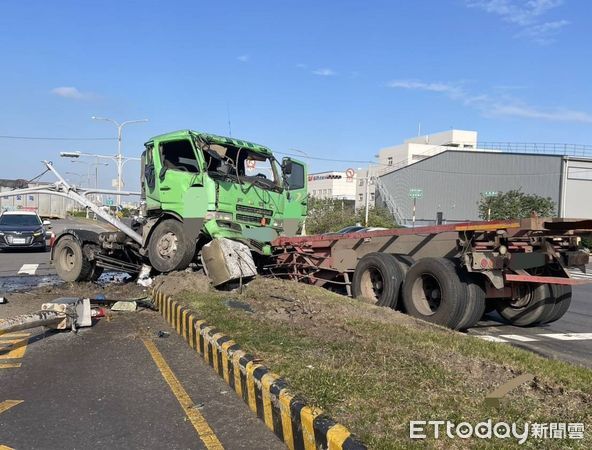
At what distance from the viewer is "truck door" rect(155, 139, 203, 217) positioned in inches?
360

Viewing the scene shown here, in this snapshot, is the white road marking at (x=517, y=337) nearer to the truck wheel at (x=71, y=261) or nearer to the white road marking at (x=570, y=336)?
the white road marking at (x=570, y=336)

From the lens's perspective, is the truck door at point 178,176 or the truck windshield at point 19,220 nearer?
the truck door at point 178,176

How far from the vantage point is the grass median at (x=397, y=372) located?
347 cm

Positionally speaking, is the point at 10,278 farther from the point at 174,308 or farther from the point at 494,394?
the point at 494,394

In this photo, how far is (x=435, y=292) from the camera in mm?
7848

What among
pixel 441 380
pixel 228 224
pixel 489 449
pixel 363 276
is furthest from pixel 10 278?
pixel 489 449

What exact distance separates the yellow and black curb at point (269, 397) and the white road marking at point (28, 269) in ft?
31.6

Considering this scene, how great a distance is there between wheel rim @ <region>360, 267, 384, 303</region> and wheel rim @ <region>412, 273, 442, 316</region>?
97 centimetres

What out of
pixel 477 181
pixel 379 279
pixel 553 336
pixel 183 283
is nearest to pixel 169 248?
pixel 183 283

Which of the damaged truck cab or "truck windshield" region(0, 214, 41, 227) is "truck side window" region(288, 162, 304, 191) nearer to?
the damaged truck cab

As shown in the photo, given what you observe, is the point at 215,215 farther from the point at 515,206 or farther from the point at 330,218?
the point at 515,206

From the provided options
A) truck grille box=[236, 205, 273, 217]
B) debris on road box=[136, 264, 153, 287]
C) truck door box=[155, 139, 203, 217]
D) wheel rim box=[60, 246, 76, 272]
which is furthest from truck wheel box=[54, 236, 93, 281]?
truck grille box=[236, 205, 273, 217]

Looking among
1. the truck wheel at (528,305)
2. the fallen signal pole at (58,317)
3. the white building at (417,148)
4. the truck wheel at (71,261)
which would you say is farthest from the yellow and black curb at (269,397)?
the white building at (417,148)

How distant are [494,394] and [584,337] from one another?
4929mm
